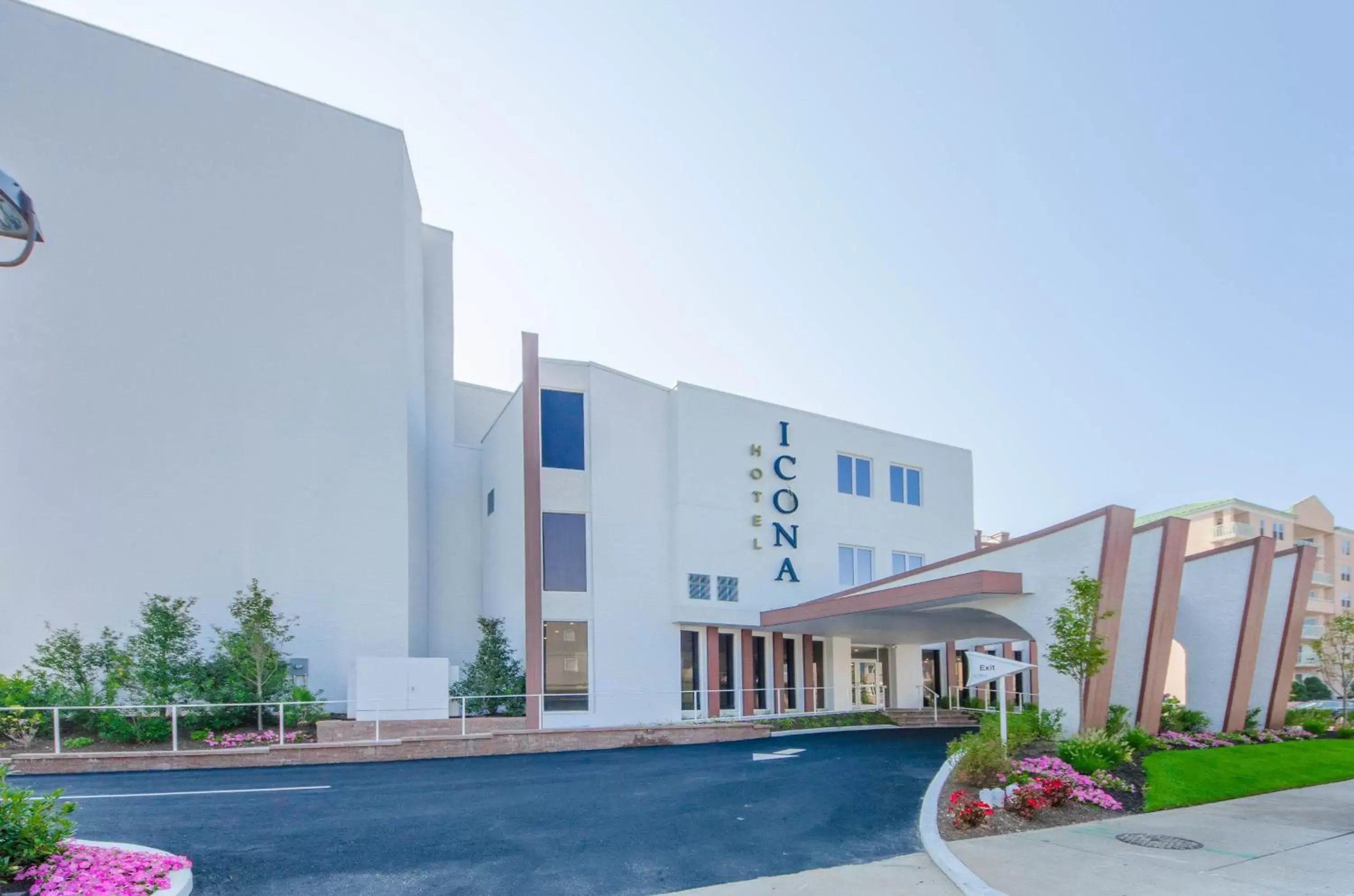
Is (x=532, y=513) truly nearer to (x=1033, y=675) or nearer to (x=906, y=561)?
(x=906, y=561)

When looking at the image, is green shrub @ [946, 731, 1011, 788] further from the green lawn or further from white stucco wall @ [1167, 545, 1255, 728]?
white stucco wall @ [1167, 545, 1255, 728]

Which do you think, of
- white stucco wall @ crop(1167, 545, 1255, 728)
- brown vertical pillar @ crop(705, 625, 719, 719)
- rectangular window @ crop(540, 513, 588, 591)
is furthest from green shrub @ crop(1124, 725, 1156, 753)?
rectangular window @ crop(540, 513, 588, 591)

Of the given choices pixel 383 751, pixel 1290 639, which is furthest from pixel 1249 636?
pixel 383 751

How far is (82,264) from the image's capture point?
20203mm

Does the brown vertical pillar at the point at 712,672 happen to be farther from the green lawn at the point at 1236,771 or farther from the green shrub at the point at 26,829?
the green shrub at the point at 26,829

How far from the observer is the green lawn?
38.8ft

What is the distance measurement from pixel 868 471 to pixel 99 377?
69.7 feet

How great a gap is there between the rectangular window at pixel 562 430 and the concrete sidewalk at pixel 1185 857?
48.0ft

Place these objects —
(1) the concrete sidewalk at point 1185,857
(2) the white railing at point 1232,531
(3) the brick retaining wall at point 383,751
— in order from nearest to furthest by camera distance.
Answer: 1. (1) the concrete sidewalk at point 1185,857
2. (3) the brick retaining wall at point 383,751
3. (2) the white railing at point 1232,531

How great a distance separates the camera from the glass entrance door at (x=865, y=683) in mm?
27642

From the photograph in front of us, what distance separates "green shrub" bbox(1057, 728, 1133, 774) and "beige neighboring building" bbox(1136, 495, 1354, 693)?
50601 mm

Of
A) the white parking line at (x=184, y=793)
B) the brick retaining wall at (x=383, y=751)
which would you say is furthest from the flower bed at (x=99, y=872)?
the brick retaining wall at (x=383, y=751)

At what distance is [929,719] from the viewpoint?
2648cm

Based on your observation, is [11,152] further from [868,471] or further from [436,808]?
→ [868,471]
